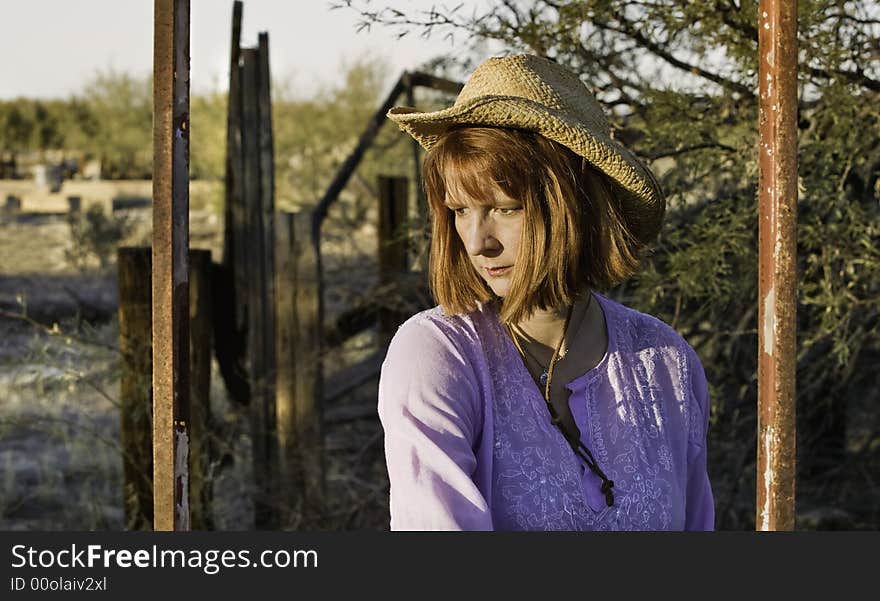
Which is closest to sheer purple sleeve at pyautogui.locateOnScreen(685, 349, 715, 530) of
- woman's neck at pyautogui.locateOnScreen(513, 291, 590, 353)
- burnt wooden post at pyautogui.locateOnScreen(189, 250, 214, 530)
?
woman's neck at pyautogui.locateOnScreen(513, 291, 590, 353)

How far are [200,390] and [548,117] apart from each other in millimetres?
2975

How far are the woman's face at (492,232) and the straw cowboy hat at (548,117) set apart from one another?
0.13 metres

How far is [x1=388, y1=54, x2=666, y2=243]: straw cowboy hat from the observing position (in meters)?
1.86

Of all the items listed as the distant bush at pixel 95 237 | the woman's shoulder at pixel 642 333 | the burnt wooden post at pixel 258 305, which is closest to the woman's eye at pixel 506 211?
the woman's shoulder at pixel 642 333

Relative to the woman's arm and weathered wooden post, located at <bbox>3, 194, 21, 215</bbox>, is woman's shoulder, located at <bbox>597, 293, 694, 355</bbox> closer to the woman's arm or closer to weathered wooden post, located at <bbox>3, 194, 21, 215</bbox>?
the woman's arm

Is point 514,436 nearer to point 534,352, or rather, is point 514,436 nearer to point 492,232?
point 534,352

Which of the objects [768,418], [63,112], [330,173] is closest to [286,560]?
[768,418]

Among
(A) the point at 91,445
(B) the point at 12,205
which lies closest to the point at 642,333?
(A) the point at 91,445

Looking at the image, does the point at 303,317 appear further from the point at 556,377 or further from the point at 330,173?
the point at 330,173

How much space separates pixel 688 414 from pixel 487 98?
0.69 meters

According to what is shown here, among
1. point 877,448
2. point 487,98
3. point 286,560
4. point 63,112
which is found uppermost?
point 63,112

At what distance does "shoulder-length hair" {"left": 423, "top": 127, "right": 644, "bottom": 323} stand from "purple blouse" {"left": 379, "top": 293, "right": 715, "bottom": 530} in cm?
7

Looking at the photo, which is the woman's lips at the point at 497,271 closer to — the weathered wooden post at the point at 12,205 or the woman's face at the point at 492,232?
the woman's face at the point at 492,232

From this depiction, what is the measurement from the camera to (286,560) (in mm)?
1734
